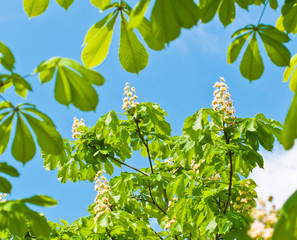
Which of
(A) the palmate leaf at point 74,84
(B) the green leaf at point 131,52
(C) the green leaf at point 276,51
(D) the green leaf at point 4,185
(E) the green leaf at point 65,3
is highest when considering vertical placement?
(E) the green leaf at point 65,3

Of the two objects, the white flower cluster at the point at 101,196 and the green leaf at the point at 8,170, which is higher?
the white flower cluster at the point at 101,196

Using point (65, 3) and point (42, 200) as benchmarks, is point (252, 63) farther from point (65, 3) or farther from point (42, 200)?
point (42, 200)

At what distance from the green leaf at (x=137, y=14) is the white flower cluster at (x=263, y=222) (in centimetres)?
55

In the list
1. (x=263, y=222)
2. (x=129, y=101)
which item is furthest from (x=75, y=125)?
(x=263, y=222)

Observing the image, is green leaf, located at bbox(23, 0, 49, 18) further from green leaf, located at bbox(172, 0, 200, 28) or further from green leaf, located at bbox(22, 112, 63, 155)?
green leaf, located at bbox(172, 0, 200, 28)

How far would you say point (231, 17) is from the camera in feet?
4.80

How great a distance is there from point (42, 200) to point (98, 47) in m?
0.59

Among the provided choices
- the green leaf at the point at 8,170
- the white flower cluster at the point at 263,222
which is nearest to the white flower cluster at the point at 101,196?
the green leaf at the point at 8,170

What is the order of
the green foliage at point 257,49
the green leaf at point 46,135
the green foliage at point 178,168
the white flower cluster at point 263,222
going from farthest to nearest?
the green foliage at point 178,168 → the green foliage at point 257,49 → the green leaf at point 46,135 → the white flower cluster at point 263,222

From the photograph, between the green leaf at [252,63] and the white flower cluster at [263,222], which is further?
the green leaf at [252,63]

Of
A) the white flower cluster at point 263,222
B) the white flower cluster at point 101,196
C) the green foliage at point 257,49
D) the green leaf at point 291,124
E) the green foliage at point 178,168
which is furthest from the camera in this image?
the white flower cluster at point 101,196

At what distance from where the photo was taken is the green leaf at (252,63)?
1427 millimetres

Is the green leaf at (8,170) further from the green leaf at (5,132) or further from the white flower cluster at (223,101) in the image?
the white flower cluster at (223,101)

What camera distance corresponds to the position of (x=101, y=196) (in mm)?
4348
